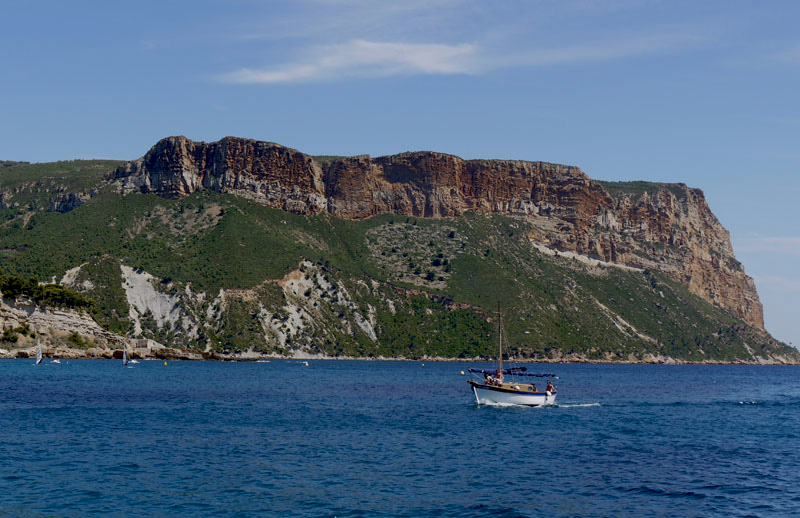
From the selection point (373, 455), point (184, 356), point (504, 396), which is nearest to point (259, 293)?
point (184, 356)

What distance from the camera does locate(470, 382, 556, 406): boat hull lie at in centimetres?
7400

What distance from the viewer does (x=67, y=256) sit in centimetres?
16662

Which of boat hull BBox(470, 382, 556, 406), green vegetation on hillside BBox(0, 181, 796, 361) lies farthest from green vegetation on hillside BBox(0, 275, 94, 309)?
boat hull BBox(470, 382, 556, 406)

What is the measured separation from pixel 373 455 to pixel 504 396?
3173 cm

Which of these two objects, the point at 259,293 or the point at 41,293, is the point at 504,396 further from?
the point at 259,293

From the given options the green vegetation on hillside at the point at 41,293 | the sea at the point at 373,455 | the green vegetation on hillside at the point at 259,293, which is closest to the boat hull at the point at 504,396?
the sea at the point at 373,455

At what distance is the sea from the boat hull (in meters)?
2.17

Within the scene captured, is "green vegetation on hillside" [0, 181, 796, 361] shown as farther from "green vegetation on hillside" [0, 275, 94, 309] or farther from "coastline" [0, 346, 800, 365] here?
"green vegetation on hillside" [0, 275, 94, 309]

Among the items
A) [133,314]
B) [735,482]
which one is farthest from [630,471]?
[133,314]

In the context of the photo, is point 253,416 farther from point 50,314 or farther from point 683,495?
point 50,314

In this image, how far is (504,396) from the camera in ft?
244

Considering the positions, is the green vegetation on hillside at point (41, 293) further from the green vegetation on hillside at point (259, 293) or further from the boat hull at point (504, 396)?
the boat hull at point (504, 396)

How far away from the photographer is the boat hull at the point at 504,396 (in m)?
74.0

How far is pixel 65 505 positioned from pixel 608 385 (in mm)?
90405
